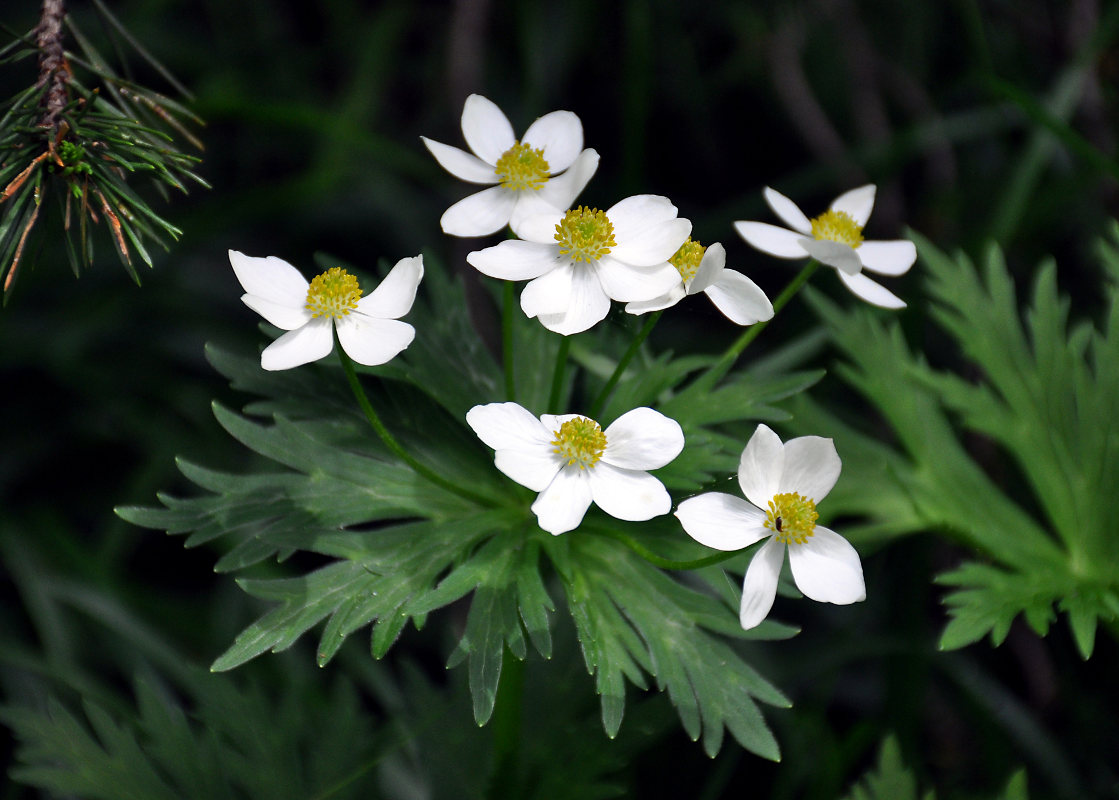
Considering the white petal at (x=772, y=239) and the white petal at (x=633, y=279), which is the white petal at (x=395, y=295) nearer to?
the white petal at (x=633, y=279)

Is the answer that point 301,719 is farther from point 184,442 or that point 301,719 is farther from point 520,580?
point 184,442

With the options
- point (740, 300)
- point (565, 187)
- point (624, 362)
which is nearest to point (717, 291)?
point (740, 300)

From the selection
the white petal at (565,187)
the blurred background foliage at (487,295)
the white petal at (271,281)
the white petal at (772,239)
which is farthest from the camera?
the blurred background foliage at (487,295)

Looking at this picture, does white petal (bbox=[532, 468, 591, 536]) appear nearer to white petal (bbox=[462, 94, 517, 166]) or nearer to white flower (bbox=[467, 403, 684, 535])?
white flower (bbox=[467, 403, 684, 535])

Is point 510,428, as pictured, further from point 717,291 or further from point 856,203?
point 856,203

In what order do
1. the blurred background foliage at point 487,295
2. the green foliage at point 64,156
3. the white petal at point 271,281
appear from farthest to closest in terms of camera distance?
the blurred background foliage at point 487,295 → the white petal at point 271,281 → the green foliage at point 64,156

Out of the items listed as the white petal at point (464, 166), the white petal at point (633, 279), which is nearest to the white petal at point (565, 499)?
the white petal at point (633, 279)

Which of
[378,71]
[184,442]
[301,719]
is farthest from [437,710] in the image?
[378,71]

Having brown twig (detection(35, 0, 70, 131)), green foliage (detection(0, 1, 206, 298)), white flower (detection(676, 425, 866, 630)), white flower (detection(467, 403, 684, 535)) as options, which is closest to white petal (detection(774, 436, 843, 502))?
white flower (detection(676, 425, 866, 630))
